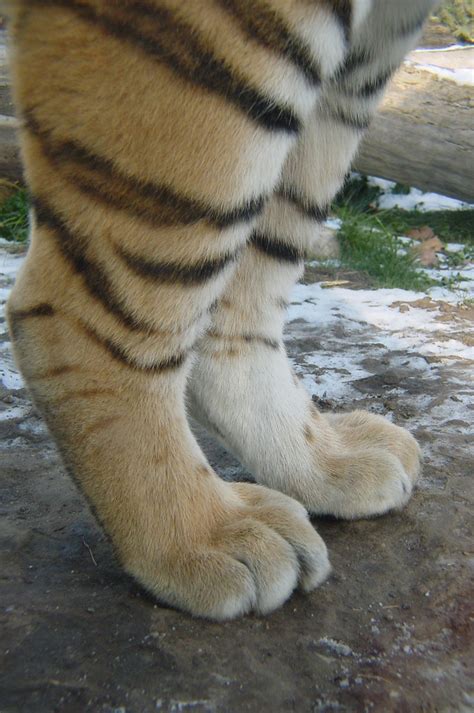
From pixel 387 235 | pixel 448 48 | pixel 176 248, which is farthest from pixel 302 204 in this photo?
pixel 448 48

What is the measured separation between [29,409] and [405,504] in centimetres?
96

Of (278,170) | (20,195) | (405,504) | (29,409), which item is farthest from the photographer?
(20,195)

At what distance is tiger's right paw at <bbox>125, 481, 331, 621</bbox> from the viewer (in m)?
1.29

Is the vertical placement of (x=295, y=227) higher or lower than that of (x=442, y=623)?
higher

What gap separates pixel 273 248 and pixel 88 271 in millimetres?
491

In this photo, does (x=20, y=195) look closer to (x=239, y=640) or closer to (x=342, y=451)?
(x=342, y=451)

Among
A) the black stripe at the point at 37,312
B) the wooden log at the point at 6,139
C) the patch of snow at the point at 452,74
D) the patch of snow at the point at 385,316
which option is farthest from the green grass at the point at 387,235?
the black stripe at the point at 37,312

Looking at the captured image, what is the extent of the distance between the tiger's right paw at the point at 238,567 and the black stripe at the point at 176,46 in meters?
0.64

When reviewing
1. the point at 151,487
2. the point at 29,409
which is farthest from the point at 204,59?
the point at 29,409

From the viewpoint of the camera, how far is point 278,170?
1259 millimetres

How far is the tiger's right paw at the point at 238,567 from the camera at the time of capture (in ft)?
4.25

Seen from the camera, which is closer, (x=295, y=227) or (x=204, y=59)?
(x=204, y=59)

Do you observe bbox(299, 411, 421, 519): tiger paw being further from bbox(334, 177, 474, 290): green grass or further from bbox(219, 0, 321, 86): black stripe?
bbox(334, 177, 474, 290): green grass

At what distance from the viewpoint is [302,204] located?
65.6 inches
